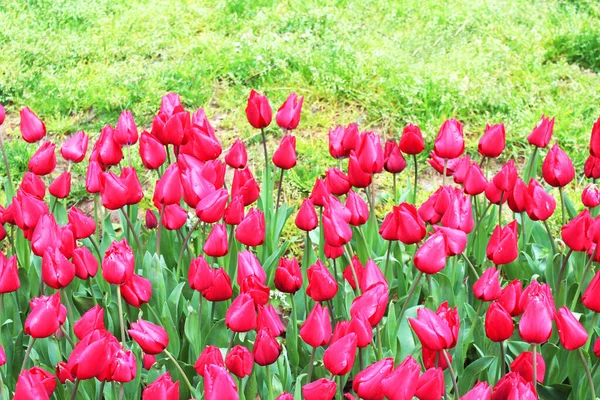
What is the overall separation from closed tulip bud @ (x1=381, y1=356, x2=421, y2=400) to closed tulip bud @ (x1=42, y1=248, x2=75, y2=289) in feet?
2.90

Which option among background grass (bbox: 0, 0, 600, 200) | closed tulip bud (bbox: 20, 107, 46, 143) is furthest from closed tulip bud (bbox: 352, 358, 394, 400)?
background grass (bbox: 0, 0, 600, 200)

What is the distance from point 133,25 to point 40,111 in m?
1.05

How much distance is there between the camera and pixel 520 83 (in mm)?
4730

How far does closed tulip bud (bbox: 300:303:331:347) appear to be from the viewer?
1.95 m

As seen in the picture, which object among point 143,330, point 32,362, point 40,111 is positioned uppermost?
point 143,330

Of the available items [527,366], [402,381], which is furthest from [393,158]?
[402,381]

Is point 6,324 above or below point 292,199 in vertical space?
above

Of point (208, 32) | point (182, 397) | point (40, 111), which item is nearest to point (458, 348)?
point (182, 397)

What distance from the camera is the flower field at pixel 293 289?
6.22 ft

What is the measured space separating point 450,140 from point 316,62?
222 centimetres

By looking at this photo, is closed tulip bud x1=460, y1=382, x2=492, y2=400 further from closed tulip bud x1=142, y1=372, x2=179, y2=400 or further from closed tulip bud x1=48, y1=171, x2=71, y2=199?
closed tulip bud x1=48, y1=171, x2=71, y2=199

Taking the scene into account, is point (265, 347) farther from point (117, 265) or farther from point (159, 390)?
point (117, 265)

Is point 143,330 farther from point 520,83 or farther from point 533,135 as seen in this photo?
point 520,83

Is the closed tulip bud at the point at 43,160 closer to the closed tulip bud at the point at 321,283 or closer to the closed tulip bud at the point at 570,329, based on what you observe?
the closed tulip bud at the point at 321,283
